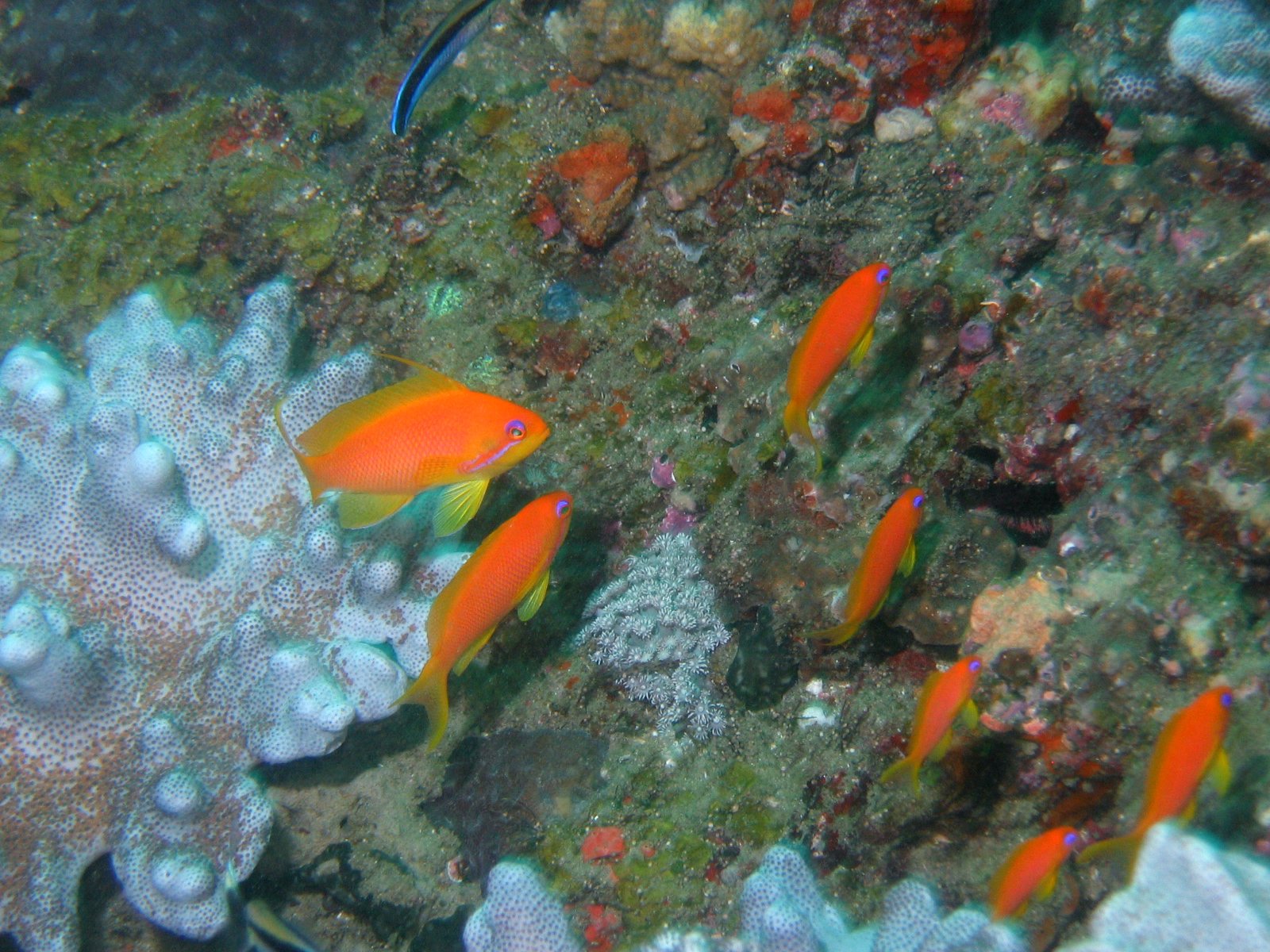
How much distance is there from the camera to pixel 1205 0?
3.24 metres

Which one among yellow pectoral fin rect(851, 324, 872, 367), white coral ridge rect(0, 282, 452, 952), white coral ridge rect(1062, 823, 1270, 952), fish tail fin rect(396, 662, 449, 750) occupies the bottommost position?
white coral ridge rect(0, 282, 452, 952)

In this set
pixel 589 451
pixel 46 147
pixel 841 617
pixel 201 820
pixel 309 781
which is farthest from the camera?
pixel 46 147

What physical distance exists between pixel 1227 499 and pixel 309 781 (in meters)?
4.67

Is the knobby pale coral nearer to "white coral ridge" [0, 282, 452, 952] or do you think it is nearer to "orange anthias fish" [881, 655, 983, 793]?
"orange anthias fish" [881, 655, 983, 793]

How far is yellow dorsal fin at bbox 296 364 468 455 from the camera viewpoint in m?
2.69

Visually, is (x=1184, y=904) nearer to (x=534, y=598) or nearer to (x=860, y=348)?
(x=860, y=348)

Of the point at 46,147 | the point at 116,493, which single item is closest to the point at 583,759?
the point at 116,493

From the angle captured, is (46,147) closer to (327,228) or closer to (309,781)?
(327,228)

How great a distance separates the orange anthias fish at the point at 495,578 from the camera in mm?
2594

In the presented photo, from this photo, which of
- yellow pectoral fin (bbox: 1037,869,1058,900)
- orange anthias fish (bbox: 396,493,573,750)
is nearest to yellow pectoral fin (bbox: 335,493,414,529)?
orange anthias fish (bbox: 396,493,573,750)

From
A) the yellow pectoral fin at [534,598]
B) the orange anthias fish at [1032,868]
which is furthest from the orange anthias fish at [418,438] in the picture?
the orange anthias fish at [1032,868]

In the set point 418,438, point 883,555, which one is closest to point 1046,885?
point 883,555

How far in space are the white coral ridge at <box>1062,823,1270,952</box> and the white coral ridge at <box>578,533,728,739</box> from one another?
7.33 feet

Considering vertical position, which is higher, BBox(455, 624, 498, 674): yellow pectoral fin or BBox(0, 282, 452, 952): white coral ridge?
BBox(455, 624, 498, 674): yellow pectoral fin
